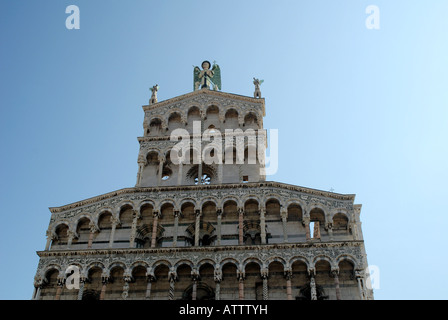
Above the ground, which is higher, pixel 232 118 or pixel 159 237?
A: pixel 232 118

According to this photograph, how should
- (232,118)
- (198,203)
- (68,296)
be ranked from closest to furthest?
(68,296)
(198,203)
(232,118)

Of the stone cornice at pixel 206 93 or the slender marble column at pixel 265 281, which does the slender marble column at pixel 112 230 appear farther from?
the stone cornice at pixel 206 93

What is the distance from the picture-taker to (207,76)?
110 feet

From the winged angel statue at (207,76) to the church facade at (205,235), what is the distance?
4.99 meters

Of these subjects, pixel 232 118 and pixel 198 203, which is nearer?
pixel 198 203

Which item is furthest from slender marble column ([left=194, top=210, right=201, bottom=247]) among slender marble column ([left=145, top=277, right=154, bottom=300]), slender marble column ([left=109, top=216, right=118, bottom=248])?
slender marble column ([left=109, top=216, right=118, bottom=248])

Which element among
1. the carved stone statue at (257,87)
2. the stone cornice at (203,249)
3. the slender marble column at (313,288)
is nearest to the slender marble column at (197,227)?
the stone cornice at (203,249)

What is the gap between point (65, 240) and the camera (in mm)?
25719

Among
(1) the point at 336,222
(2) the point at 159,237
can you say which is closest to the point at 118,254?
(2) the point at 159,237

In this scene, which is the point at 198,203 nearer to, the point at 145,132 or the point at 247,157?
the point at 247,157

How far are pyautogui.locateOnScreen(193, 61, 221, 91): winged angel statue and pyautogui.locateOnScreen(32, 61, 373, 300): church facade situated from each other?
16.4 ft

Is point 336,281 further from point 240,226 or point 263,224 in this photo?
Answer: point 240,226

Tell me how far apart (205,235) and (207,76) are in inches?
454
